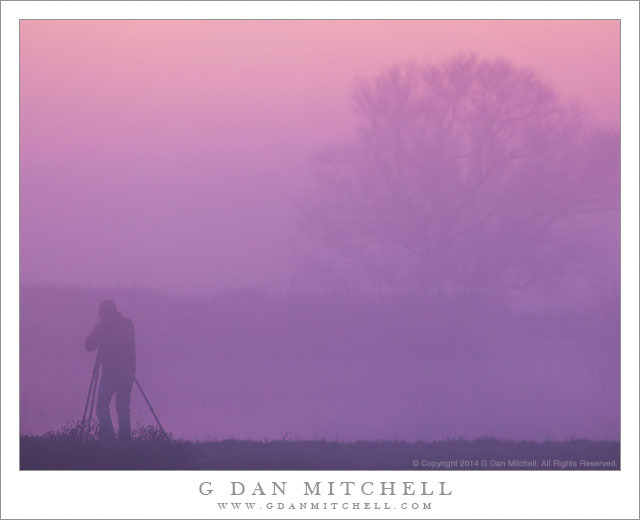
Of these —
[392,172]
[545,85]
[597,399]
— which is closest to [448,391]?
[597,399]

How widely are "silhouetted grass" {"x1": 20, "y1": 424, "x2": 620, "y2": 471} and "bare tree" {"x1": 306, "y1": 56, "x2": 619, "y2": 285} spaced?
1.36 meters

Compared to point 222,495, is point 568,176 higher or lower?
higher

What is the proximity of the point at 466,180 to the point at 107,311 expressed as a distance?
3.06m

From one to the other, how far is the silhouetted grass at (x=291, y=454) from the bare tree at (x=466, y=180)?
4.45ft

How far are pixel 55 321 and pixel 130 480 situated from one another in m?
1.42

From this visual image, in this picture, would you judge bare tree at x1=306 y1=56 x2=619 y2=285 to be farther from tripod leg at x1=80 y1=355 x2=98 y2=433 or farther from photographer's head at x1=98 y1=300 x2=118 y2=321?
tripod leg at x1=80 y1=355 x2=98 y2=433

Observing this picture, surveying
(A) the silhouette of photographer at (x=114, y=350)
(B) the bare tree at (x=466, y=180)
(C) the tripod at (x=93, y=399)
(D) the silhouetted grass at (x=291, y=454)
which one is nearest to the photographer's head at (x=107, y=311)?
(A) the silhouette of photographer at (x=114, y=350)

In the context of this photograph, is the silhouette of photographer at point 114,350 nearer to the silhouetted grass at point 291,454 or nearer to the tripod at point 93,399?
the tripod at point 93,399

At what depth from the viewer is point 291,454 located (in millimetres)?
9641

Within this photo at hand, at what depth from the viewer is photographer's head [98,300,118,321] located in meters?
9.84

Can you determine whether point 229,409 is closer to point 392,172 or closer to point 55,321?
point 55,321

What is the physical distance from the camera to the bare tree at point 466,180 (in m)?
9.98

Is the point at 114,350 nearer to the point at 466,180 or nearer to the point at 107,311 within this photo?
the point at 107,311

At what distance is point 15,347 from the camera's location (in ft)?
32.3
